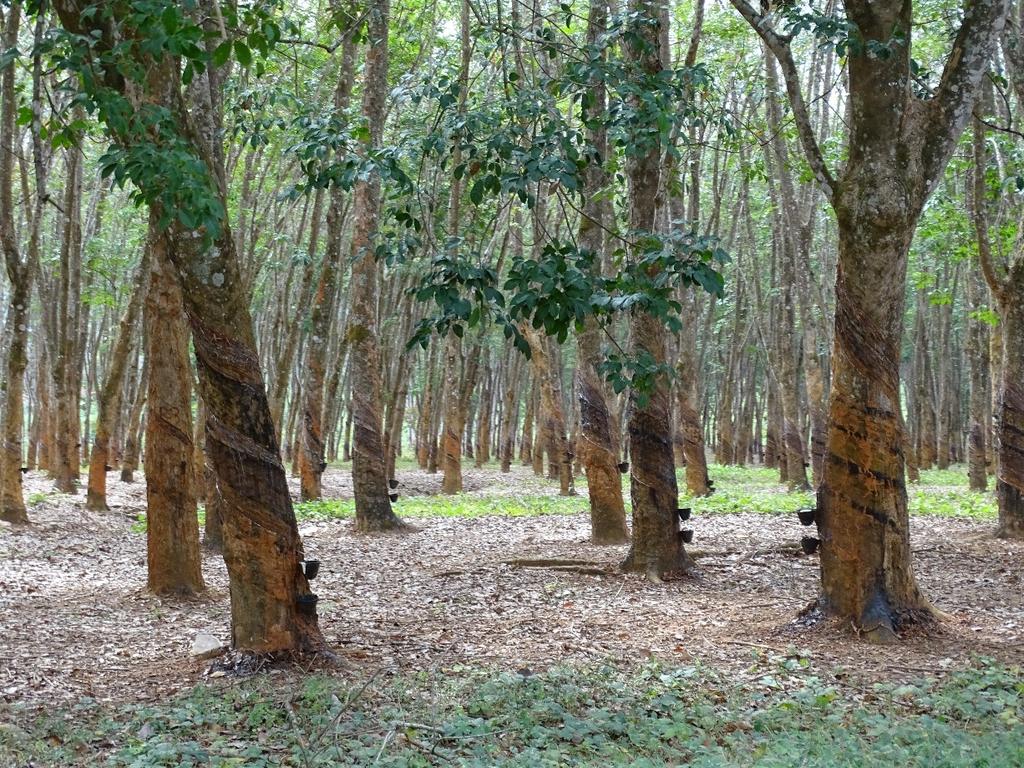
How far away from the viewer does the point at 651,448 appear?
9.77 meters

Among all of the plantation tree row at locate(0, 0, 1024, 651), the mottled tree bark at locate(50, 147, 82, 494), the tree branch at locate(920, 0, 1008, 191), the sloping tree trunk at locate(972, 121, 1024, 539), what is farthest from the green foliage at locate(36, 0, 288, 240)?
the mottled tree bark at locate(50, 147, 82, 494)

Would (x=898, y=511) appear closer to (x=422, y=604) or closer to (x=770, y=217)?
(x=422, y=604)

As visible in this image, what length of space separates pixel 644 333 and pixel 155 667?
17.4 ft

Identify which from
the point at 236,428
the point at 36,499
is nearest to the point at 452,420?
the point at 36,499

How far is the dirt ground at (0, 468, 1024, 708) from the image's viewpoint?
267 inches

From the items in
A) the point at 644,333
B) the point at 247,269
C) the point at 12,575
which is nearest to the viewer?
the point at 644,333

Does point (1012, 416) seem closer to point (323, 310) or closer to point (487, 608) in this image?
point (487, 608)

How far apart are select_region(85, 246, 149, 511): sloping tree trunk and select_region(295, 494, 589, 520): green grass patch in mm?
3134

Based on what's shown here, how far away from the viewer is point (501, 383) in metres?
50.2

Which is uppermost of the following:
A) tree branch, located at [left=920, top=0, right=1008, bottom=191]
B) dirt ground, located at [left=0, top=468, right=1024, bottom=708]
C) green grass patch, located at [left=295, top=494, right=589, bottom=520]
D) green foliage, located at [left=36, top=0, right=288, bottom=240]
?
tree branch, located at [left=920, top=0, right=1008, bottom=191]

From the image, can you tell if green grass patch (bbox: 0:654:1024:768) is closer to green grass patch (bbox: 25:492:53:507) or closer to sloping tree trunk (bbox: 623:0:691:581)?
sloping tree trunk (bbox: 623:0:691:581)

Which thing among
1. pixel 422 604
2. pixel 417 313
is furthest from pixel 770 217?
pixel 422 604

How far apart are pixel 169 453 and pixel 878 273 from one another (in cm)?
613

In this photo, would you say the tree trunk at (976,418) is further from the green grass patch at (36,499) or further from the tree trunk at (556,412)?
the green grass patch at (36,499)
